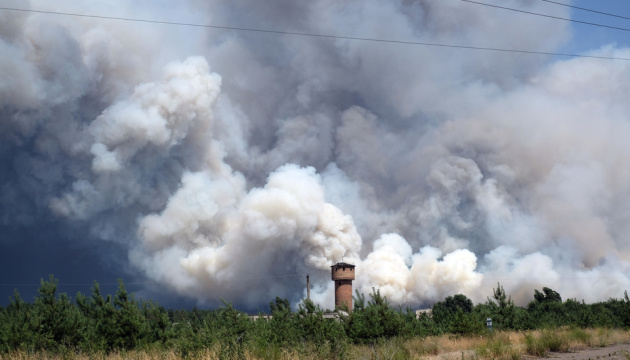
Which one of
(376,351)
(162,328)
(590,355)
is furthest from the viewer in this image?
(162,328)

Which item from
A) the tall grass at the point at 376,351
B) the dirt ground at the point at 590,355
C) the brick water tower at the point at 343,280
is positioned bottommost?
the dirt ground at the point at 590,355

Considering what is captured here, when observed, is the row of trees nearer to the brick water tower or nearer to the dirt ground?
the dirt ground

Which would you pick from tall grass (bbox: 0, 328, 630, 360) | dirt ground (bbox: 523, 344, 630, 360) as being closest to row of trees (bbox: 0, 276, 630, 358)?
tall grass (bbox: 0, 328, 630, 360)

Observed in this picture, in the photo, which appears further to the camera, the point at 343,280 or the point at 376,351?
the point at 343,280

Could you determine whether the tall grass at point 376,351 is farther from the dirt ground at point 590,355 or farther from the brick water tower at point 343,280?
the brick water tower at point 343,280

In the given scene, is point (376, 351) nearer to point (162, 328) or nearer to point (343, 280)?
point (162, 328)

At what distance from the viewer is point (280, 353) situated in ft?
73.5

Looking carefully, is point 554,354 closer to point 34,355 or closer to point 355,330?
point 355,330

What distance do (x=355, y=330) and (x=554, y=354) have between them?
1211cm

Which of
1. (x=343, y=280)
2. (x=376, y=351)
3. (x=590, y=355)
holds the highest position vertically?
(x=343, y=280)

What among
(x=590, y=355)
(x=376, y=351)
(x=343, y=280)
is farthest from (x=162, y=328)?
(x=343, y=280)

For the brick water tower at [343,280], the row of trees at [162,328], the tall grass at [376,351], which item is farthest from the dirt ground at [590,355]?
the brick water tower at [343,280]

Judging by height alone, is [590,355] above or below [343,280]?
below

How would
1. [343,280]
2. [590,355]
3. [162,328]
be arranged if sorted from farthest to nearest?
[343,280] < [162,328] < [590,355]
